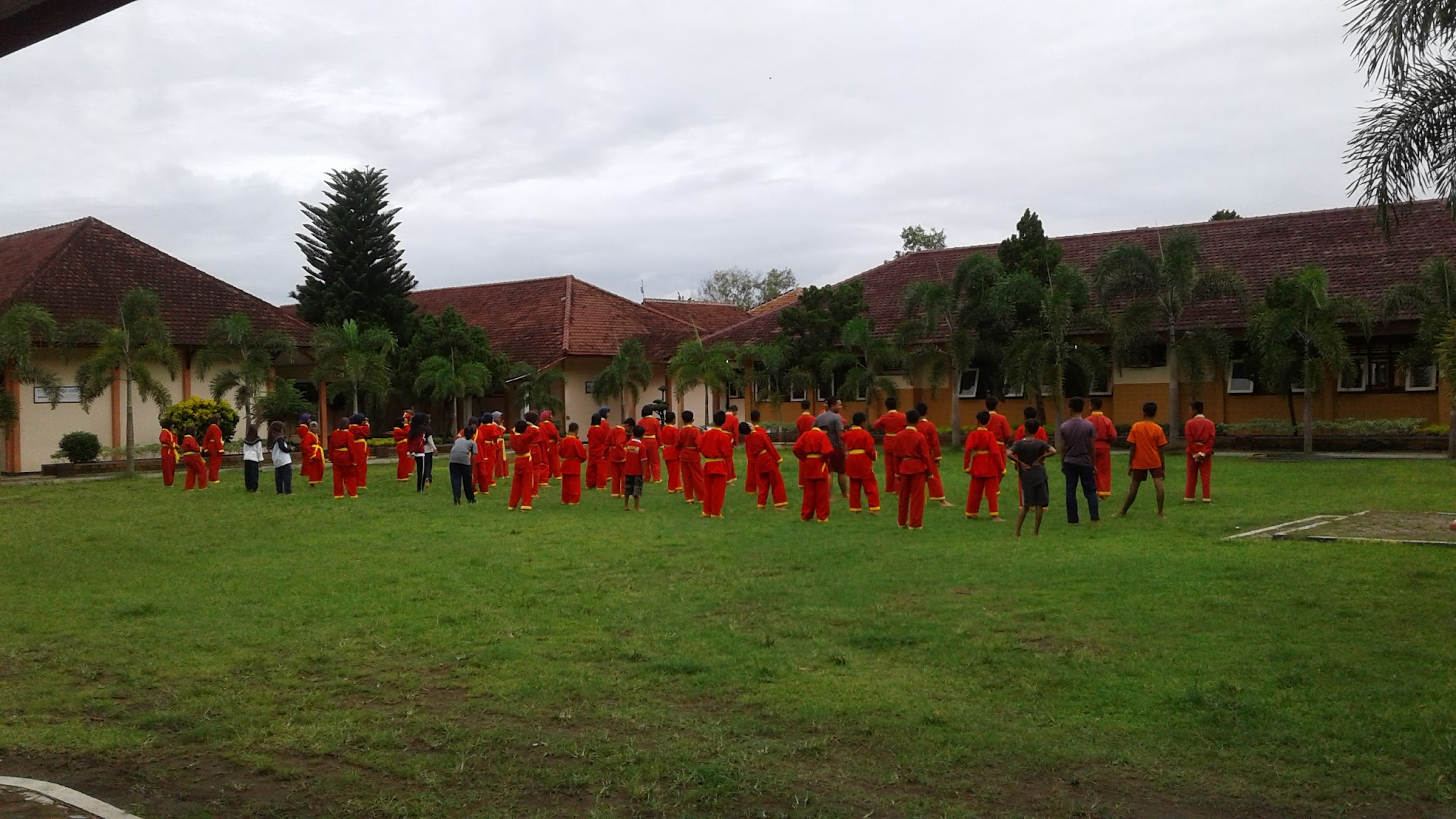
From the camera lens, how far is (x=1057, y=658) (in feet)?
23.4

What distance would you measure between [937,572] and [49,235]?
1249 inches

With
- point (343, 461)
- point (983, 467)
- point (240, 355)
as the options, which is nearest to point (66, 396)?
point (240, 355)

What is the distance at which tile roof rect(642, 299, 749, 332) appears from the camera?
50719 mm

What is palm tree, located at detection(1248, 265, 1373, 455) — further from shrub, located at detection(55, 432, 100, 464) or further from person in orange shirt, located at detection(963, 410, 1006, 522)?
shrub, located at detection(55, 432, 100, 464)

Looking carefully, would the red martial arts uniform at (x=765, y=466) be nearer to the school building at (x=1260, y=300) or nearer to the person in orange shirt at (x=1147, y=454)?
the person in orange shirt at (x=1147, y=454)

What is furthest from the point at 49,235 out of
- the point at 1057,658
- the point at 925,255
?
the point at 1057,658

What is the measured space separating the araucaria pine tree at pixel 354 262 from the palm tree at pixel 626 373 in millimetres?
8210

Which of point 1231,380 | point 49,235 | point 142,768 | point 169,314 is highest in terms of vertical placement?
point 49,235

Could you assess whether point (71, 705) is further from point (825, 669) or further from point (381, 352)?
point (381, 352)

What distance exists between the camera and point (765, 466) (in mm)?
16172

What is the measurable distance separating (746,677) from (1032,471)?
625 cm

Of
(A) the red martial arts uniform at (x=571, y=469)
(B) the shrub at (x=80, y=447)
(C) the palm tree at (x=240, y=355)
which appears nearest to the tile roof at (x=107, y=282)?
(C) the palm tree at (x=240, y=355)

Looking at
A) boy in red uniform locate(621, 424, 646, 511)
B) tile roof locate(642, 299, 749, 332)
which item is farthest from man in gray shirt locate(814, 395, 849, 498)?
tile roof locate(642, 299, 749, 332)

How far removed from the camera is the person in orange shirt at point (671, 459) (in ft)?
59.7
